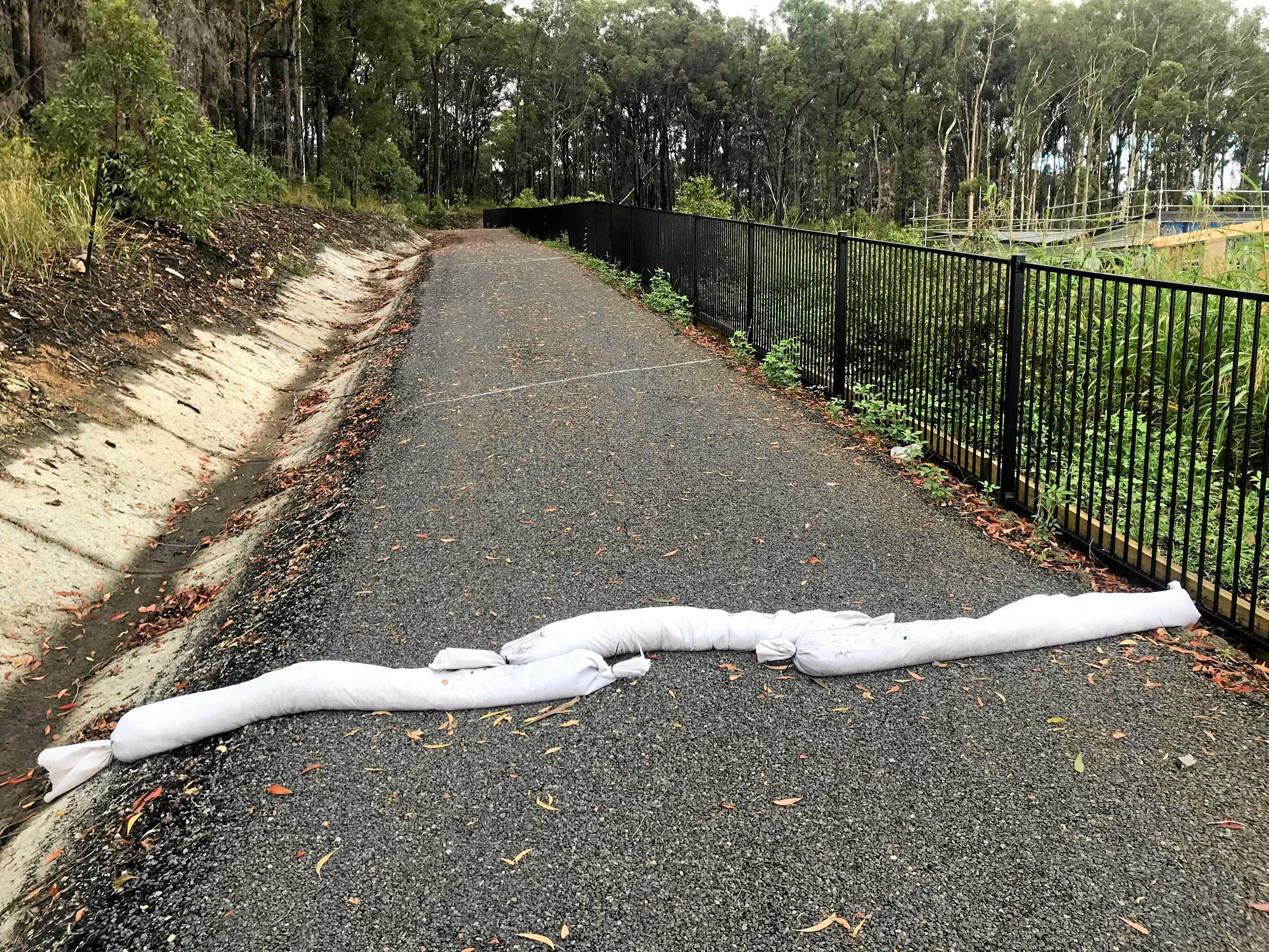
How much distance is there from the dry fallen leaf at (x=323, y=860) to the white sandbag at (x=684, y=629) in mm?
1299

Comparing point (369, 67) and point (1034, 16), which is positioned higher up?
point (1034, 16)

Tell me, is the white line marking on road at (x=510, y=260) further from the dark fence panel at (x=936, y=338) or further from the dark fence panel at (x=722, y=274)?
the dark fence panel at (x=936, y=338)

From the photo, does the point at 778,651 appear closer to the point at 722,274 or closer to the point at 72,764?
the point at 72,764

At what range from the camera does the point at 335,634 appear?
4.83 m

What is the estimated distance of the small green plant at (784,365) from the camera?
9.91 meters

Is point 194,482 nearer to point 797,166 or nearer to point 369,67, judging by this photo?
point 369,67

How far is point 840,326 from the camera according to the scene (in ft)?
29.0

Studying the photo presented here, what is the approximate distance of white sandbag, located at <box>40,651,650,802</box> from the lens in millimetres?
3945

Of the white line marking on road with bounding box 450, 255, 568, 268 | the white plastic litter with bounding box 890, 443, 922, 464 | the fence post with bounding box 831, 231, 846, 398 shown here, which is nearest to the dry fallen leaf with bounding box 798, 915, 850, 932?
the white plastic litter with bounding box 890, 443, 922, 464

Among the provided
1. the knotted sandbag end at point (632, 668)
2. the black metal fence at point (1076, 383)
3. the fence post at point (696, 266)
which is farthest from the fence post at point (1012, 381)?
the fence post at point (696, 266)

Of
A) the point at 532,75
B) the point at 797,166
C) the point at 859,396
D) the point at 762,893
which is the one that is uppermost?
the point at 532,75

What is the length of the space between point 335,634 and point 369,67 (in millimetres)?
49465

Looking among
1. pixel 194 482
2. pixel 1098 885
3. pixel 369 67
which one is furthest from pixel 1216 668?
pixel 369 67

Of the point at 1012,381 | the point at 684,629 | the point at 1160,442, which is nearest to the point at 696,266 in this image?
the point at 1012,381
